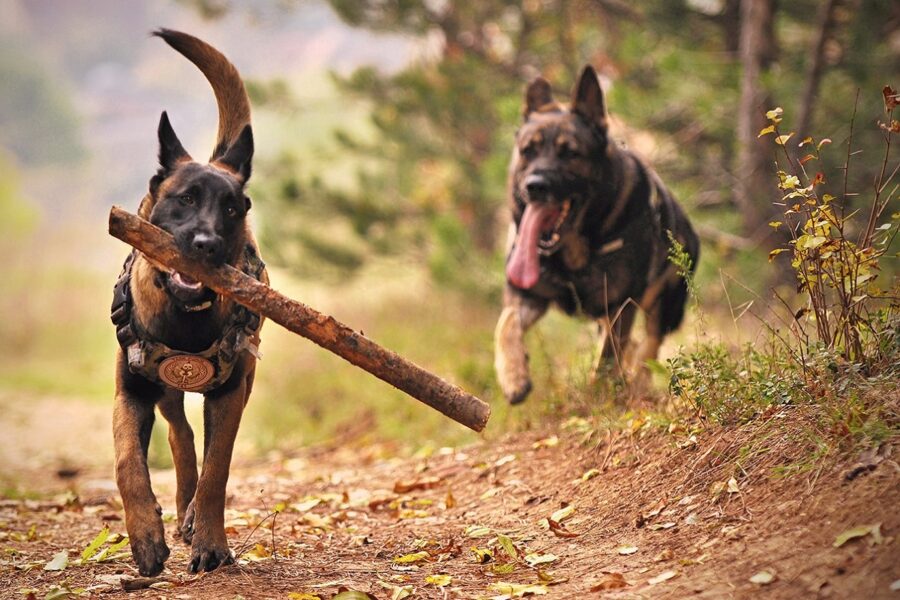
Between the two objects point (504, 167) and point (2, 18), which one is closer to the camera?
point (504, 167)

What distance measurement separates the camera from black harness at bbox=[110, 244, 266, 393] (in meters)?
4.26

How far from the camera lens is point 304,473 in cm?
774

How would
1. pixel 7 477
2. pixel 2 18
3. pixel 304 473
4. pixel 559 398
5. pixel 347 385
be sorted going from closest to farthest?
1. pixel 559 398
2. pixel 304 473
3. pixel 7 477
4. pixel 347 385
5. pixel 2 18

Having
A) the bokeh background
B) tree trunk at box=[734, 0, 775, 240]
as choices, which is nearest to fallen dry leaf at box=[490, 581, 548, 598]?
the bokeh background

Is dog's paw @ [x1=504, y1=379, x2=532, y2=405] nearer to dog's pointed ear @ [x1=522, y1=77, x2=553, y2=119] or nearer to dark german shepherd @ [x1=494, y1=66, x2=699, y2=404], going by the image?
dark german shepherd @ [x1=494, y1=66, x2=699, y2=404]

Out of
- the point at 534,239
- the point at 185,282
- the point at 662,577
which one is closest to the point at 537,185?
the point at 534,239

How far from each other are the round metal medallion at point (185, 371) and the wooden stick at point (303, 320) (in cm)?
32

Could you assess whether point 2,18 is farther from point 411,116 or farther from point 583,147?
point 583,147

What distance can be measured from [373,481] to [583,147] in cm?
260

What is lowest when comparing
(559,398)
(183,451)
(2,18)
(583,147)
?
(183,451)

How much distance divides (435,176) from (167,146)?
10.8 meters

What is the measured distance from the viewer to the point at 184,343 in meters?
4.32

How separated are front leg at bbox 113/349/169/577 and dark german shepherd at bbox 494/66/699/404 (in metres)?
2.58

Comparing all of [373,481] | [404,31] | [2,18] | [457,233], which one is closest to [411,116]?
[404,31]
